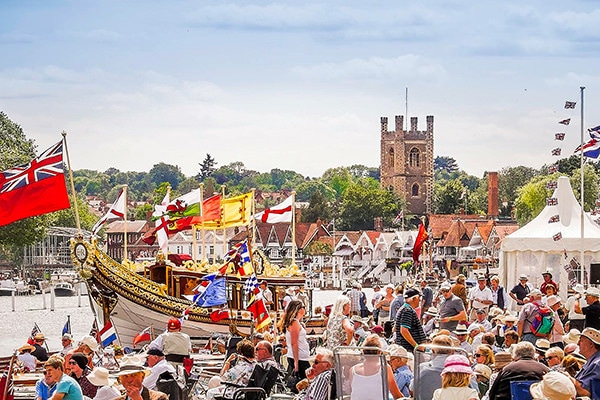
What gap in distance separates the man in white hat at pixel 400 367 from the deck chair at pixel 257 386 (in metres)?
1.50

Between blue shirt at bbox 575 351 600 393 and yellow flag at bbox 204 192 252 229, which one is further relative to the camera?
yellow flag at bbox 204 192 252 229

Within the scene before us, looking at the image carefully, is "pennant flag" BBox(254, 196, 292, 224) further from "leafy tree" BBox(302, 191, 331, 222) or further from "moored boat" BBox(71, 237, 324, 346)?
"leafy tree" BBox(302, 191, 331, 222)

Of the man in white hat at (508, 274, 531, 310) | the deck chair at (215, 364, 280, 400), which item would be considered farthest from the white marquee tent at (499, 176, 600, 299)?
the deck chair at (215, 364, 280, 400)

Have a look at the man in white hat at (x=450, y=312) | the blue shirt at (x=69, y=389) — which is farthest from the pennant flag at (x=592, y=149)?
the blue shirt at (x=69, y=389)

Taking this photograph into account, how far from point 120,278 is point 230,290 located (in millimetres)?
3105

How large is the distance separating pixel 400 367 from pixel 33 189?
12557 mm

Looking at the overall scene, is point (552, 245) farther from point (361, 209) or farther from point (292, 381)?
point (361, 209)

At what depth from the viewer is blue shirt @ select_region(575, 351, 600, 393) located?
37.0ft

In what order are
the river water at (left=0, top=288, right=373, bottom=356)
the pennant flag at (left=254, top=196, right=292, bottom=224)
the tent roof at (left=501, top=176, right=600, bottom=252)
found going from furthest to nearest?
the river water at (left=0, top=288, right=373, bottom=356)
the pennant flag at (left=254, top=196, right=292, bottom=224)
the tent roof at (left=501, top=176, right=600, bottom=252)

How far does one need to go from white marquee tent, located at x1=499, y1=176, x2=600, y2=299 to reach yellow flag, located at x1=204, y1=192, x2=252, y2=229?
8798mm

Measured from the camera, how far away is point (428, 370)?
11250 mm

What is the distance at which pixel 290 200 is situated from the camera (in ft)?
120

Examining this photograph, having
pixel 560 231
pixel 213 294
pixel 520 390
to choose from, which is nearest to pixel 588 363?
pixel 520 390

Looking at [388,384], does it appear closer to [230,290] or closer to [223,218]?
[230,290]
